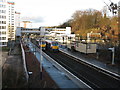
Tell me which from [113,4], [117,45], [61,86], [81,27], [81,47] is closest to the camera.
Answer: [61,86]

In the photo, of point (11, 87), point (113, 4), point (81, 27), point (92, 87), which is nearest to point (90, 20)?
point (81, 27)

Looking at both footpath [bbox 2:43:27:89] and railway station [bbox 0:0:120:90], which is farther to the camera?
railway station [bbox 0:0:120:90]

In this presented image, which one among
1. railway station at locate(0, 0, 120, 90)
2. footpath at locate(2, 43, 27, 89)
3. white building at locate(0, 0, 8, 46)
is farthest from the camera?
white building at locate(0, 0, 8, 46)

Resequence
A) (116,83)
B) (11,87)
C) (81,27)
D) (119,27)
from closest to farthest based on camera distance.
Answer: (11,87)
(116,83)
(119,27)
(81,27)

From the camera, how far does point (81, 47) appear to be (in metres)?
30.6

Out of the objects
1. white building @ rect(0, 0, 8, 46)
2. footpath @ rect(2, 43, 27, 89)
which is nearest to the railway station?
footpath @ rect(2, 43, 27, 89)

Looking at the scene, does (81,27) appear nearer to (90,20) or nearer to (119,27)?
(90,20)

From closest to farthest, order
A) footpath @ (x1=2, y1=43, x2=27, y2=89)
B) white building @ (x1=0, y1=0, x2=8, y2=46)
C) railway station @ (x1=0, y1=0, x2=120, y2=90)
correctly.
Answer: footpath @ (x1=2, y1=43, x2=27, y2=89) < railway station @ (x1=0, y1=0, x2=120, y2=90) < white building @ (x1=0, y1=0, x2=8, y2=46)

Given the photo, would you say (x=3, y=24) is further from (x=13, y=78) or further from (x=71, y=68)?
(x=13, y=78)

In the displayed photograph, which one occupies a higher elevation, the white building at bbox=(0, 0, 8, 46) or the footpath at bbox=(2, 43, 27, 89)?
the white building at bbox=(0, 0, 8, 46)

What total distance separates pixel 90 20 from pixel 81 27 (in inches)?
183

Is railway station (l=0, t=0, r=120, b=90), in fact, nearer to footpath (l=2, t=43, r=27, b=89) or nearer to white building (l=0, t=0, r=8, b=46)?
footpath (l=2, t=43, r=27, b=89)

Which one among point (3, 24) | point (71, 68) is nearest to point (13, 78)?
point (71, 68)

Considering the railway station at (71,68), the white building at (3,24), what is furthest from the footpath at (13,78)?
the white building at (3,24)
